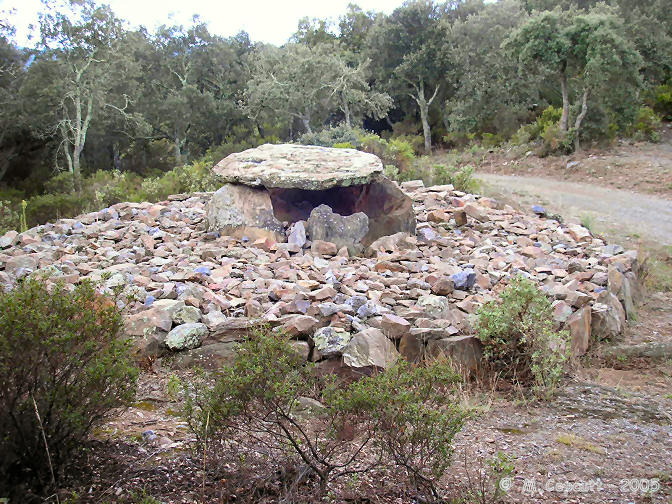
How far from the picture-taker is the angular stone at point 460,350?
3961 mm

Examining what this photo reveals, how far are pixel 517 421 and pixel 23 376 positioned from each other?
98.9 inches

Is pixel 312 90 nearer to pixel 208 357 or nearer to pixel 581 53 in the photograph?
pixel 581 53

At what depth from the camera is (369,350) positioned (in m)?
3.72

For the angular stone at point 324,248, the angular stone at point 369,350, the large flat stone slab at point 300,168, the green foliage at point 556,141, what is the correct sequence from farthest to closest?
the green foliage at point 556,141 → the large flat stone slab at point 300,168 → the angular stone at point 324,248 → the angular stone at point 369,350

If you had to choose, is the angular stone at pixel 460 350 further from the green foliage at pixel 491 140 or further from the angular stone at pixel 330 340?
the green foliage at pixel 491 140

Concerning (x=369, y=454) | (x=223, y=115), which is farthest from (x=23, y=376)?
(x=223, y=115)

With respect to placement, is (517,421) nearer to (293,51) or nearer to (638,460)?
(638,460)

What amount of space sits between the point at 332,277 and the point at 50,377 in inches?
124

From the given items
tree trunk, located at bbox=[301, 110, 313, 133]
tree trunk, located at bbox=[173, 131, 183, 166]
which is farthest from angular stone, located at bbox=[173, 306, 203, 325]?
tree trunk, located at bbox=[173, 131, 183, 166]

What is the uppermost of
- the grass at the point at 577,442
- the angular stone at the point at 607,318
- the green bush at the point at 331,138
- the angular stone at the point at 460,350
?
the green bush at the point at 331,138

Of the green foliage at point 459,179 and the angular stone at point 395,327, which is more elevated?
the green foliage at point 459,179

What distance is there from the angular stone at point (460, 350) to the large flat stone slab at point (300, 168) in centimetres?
304

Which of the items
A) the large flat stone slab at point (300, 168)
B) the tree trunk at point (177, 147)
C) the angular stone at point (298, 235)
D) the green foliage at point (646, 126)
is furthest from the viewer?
the tree trunk at point (177, 147)

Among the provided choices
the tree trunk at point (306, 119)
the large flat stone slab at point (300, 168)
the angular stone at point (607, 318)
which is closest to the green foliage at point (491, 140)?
the tree trunk at point (306, 119)
